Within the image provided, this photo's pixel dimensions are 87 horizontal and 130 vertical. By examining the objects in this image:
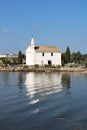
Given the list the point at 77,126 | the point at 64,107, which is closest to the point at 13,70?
the point at 64,107

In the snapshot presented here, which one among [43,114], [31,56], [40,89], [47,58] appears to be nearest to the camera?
[43,114]

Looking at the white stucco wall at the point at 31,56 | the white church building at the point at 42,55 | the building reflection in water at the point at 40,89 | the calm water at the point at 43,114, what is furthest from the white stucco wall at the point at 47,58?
the calm water at the point at 43,114

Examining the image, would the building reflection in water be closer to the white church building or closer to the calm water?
the calm water

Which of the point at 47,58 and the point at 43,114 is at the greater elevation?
the point at 47,58

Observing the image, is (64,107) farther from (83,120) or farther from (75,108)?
(83,120)

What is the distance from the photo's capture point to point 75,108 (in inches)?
802

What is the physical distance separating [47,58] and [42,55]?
5.88 feet

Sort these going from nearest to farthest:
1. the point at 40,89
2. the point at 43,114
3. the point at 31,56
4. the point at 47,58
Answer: the point at 43,114, the point at 40,89, the point at 31,56, the point at 47,58

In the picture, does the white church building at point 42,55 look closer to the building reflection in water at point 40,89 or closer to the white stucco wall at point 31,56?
the white stucco wall at point 31,56

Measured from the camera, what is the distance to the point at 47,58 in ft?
295

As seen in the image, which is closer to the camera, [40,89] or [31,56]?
[40,89]

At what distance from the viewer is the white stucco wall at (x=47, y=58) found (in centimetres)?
8894

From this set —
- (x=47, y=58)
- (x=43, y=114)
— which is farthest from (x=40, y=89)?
(x=47, y=58)

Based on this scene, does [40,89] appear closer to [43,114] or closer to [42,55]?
[43,114]
